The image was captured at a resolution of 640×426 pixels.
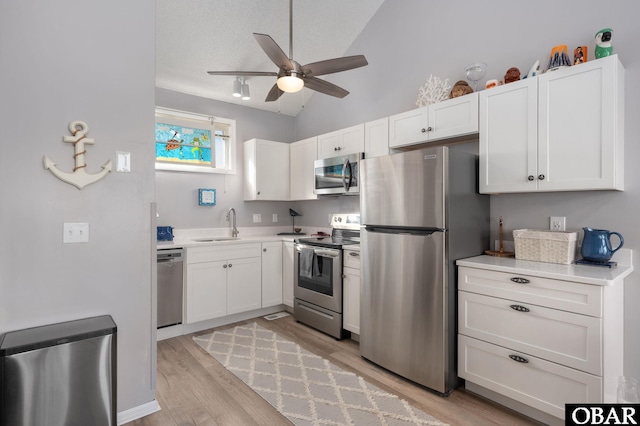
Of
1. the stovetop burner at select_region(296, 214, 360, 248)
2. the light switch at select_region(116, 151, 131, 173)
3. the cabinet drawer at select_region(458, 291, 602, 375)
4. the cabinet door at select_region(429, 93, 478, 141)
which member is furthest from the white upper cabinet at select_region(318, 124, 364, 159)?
the light switch at select_region(116, 151, 131, 173)

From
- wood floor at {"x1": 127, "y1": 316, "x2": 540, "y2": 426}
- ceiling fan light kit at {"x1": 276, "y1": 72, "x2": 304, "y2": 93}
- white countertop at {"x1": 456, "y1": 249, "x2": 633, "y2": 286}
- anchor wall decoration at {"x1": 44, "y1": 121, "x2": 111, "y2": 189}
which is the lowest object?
wood floor at {"x1": 127, "y1": 316, "x2": 540, "y2": 426}

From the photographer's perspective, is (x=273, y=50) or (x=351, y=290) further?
(x=351, y=290)

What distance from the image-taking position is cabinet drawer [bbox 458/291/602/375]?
174 centimetres

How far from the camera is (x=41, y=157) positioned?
5.86 ft

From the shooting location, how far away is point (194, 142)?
4.10 metres

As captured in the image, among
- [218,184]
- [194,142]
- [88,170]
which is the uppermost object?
[194,142]

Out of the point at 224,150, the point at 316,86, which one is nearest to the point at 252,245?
the point at 224,150

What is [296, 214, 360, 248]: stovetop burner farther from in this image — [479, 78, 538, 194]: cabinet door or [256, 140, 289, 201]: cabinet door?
[479, 78, 538, 194]: cabinet door

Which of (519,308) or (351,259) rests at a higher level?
(351,259)

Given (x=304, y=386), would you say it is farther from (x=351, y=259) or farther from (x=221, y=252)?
(x=221, y=252)

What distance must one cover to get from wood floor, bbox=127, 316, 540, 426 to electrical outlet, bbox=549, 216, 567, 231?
4.28 feet

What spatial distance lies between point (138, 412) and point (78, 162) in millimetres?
1603

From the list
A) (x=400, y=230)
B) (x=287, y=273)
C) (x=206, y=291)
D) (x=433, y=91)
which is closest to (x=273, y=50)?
(x=433, y=91)

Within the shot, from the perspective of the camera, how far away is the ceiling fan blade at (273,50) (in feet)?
6.86
